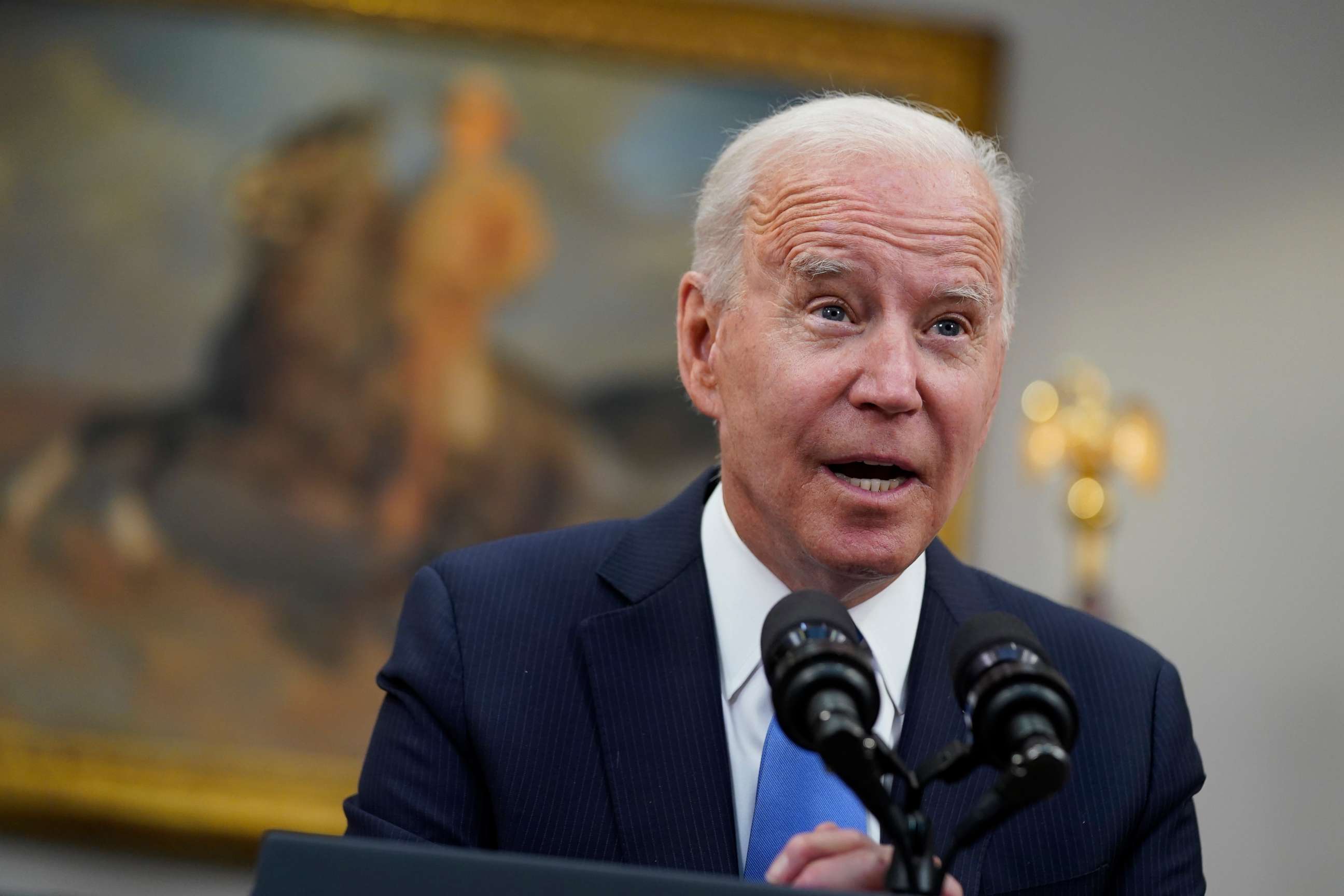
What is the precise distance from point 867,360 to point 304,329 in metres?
3.77

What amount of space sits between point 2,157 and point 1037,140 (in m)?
3.93

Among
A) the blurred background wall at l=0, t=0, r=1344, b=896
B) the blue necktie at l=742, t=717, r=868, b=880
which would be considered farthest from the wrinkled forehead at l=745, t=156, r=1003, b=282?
the blurred background wall at l=0, t=0, r=1344, b=896

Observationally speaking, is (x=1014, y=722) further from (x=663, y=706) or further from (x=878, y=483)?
(x=663, y=706)

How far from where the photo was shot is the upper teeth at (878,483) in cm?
179

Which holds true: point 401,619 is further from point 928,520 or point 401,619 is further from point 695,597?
point 928,520

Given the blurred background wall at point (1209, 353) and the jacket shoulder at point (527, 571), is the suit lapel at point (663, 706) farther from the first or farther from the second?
the blurred background wall at point (1209, 353)

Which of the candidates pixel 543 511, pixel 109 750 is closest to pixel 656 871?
pixel 543 511

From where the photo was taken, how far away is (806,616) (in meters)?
1.23

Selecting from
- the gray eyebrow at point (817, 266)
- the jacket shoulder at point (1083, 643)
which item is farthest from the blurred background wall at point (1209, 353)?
the gray eyebrow at point (817, 266)

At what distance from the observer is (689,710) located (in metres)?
1.88

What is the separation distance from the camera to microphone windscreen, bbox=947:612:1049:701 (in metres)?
1.23

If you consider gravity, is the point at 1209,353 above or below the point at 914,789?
below

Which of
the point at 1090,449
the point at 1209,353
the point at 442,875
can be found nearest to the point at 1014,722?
the point at 442,875

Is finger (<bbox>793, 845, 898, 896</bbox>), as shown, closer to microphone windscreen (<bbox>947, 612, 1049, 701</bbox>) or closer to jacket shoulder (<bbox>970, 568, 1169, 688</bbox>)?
microphone windscreen (<bbox>947, 612, 1049, 701</bbox>)
